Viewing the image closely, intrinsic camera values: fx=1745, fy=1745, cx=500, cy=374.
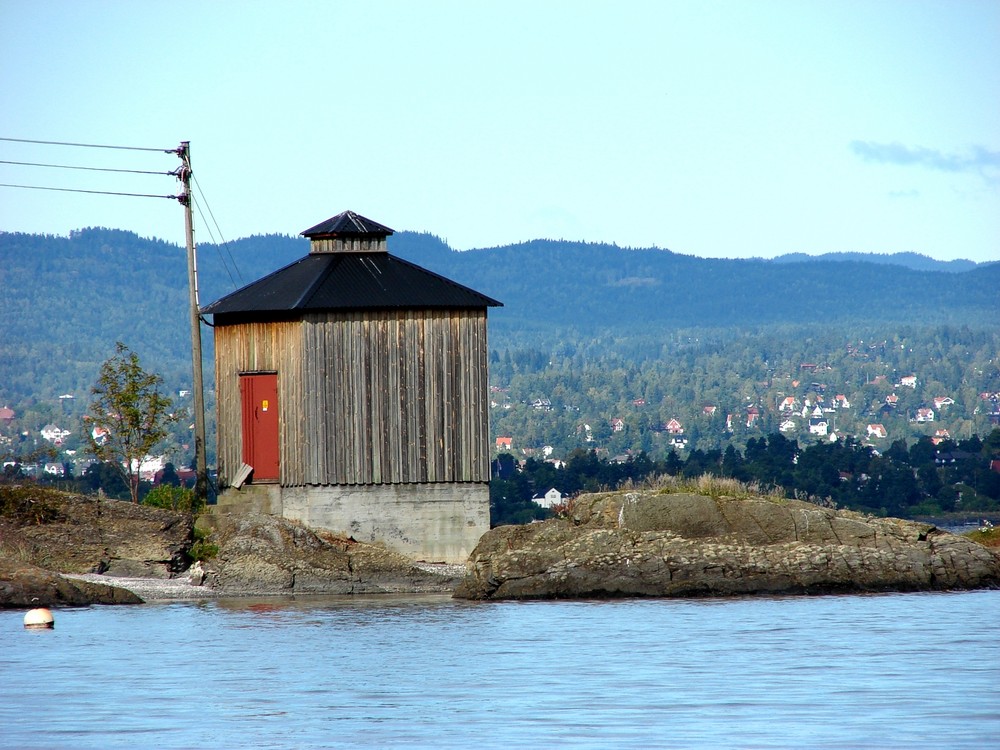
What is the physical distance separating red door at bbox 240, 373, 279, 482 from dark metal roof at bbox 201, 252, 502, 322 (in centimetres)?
152

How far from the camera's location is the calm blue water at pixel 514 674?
18672mm

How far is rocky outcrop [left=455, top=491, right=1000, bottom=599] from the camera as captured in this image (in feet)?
107

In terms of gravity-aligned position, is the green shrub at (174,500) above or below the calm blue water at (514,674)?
above

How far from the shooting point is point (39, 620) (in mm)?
28812

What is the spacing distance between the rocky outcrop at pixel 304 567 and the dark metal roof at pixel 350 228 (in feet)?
23.9

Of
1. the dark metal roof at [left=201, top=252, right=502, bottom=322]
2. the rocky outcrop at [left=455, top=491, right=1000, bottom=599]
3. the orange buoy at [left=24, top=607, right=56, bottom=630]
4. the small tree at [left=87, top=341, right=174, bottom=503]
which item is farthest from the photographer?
the small tree at [left=87, top=341, right=174, bottom=503]

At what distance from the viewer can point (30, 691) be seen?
856 inches

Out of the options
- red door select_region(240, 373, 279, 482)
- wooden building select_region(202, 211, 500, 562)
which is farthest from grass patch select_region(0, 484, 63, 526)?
red door select_region(240, 373, 279, 482)

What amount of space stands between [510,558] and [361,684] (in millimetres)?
10853

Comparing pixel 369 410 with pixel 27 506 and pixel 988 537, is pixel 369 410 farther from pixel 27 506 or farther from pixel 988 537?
pixel 988 537

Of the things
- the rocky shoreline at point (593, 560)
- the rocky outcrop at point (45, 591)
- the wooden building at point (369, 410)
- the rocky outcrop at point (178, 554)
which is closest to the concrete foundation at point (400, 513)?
the wooden building at point (369, 410)

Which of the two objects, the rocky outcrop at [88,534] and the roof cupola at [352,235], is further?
the roof cupola at [352,235]

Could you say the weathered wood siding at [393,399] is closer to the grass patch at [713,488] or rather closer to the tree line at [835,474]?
the grass patch at [713,488]

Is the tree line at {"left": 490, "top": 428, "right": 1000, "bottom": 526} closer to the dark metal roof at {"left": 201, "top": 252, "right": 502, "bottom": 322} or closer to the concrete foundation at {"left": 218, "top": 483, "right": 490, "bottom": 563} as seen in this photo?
the dark metal roof at {"left": 201, "top": 252, "right": 502, "bottom": 322}
